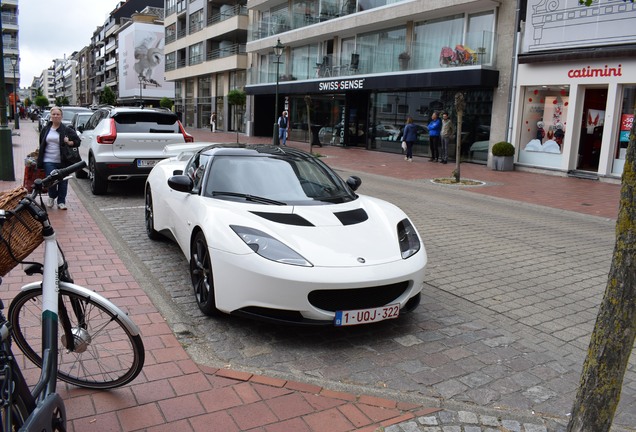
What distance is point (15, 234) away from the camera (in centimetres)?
254

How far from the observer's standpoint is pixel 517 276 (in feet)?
20.3

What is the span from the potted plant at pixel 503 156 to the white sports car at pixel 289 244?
49.1 ft

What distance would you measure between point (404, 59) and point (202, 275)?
2140cm

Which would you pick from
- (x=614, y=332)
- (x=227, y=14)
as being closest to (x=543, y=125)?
(x=614, y=332)

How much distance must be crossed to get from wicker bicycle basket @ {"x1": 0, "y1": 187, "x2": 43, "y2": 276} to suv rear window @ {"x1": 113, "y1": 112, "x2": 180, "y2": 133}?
8171 millimetres

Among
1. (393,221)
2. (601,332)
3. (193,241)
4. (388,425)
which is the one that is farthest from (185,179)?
(601,332)

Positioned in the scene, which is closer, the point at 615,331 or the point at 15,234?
the point at 615,331

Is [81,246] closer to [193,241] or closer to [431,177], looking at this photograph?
[193,241]

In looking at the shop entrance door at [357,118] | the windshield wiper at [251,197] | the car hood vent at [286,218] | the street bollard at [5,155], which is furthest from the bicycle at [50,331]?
the shop entrance door at [357,118]

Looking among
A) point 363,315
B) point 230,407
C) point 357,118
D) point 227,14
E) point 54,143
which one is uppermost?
point 227,14

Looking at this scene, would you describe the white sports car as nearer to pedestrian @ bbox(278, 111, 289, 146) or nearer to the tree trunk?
the tree trunk

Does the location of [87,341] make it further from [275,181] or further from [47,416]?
[275,181]

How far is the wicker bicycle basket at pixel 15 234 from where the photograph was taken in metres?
2.50

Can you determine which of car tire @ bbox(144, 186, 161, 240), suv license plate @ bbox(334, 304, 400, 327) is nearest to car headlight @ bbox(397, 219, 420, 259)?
suv license plate @ bbox(334, 304, 400, 327)
